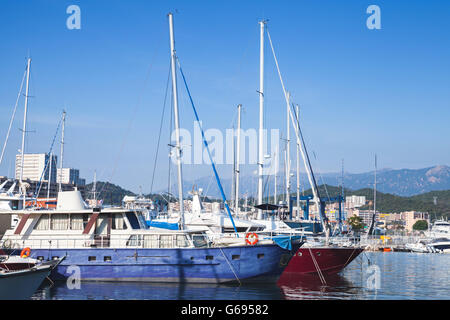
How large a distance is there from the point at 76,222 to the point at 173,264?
18.7 feet

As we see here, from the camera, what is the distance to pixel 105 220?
86.2 ft

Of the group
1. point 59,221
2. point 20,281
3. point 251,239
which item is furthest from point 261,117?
point 20,281

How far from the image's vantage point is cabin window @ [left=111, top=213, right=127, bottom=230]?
26.1 m

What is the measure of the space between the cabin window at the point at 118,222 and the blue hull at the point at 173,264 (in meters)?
1.38

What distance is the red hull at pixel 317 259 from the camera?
101ft

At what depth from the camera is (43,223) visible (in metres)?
26.5

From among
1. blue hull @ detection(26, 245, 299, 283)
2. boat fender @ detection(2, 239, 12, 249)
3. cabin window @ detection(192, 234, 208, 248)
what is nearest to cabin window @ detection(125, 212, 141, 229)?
blue hull @ detection(26, 245, 299, 283)

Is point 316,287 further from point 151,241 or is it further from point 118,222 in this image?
point 118,222

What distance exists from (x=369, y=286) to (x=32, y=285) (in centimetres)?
1753

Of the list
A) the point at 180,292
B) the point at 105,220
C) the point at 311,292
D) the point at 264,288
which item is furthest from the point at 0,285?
the point at 311,292

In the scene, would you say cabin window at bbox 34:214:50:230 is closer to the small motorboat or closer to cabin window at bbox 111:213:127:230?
cabin window at bbox 111:213:127:230

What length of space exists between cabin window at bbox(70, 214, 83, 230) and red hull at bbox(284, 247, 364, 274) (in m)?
12.6
